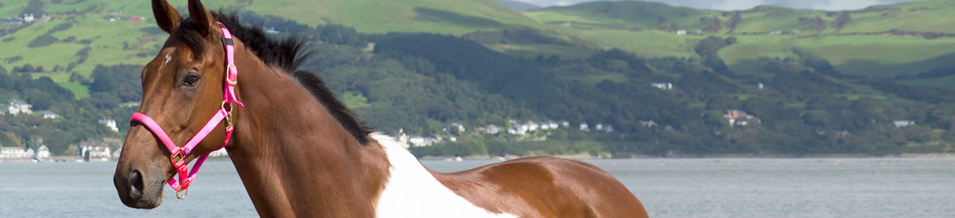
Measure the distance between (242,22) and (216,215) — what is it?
55379mm

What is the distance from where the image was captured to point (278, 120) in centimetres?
496

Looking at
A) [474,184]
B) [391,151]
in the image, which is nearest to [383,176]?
[391,151]

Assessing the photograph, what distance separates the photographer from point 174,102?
459cm

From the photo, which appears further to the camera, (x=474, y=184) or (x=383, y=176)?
(x=474, y=184)

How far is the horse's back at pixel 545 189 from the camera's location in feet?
20.1

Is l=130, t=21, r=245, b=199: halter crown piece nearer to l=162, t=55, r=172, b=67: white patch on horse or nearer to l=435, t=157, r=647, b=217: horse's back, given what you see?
l=162, t=55, r=172, b=67: white patch on horse

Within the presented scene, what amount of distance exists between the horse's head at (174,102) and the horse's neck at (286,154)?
0.16m

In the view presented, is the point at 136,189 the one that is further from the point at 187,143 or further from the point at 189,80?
the point at 189,80

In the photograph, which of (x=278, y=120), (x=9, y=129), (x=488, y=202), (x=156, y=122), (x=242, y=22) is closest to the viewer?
(x=156, y=122)

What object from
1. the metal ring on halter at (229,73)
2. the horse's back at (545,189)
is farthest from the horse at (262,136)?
the horse's back at (545,189)

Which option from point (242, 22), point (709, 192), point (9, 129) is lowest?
point (9, 129)

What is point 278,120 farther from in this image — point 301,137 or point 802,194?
point 802,194

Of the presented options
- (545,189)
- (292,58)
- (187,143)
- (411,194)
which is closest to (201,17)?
(187,143)

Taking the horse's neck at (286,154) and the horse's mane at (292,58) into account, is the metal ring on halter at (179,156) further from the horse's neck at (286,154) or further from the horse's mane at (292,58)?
the horse's mane at (292,58)
